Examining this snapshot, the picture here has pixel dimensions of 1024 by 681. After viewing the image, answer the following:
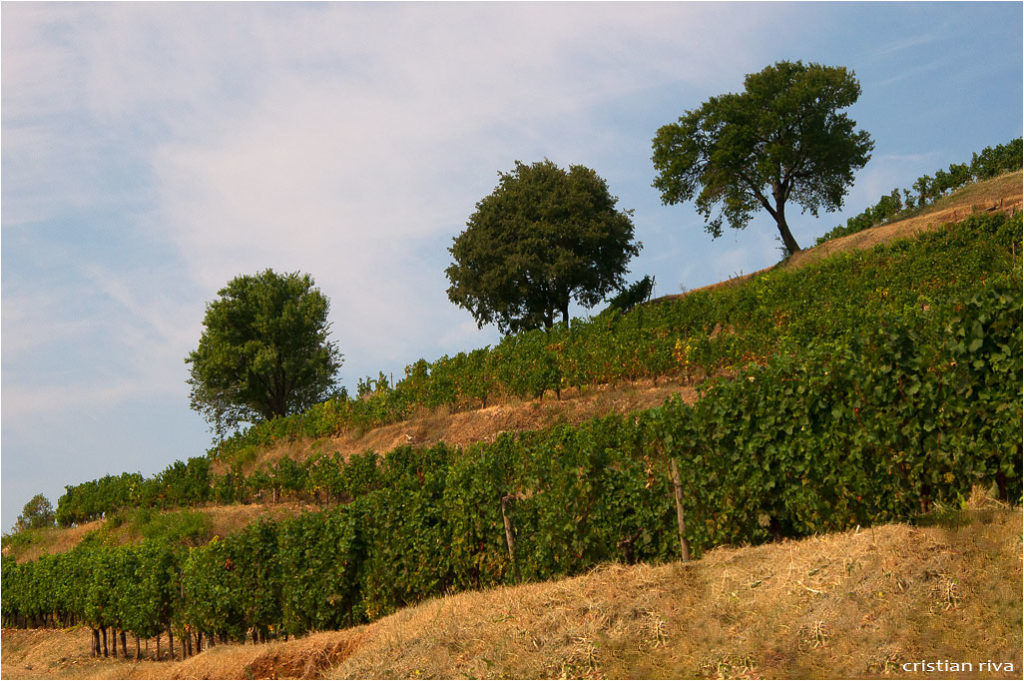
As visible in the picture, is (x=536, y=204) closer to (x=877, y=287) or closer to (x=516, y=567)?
(x=877, y=287)

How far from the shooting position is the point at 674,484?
30.8ft

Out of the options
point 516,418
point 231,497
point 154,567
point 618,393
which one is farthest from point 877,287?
point 231,497

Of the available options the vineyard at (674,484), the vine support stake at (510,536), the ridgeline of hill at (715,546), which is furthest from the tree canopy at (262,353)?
the vine support stake at (510,536)

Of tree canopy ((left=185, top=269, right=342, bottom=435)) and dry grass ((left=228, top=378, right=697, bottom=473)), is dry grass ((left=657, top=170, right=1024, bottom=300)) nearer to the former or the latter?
dry grass ((left=228, top=378, right=697, bottom=473))

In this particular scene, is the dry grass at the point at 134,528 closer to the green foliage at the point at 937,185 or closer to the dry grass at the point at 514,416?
the dry grass at the point at 514,416

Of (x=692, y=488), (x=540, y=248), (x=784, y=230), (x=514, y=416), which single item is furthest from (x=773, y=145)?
(x=692, y=488)

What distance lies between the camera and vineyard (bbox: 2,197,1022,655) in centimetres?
775

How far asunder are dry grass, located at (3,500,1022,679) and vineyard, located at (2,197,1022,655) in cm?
64

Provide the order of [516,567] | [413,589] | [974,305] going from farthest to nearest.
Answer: [413,589], [516,567], [974,305]

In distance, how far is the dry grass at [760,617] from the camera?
20.4 ft

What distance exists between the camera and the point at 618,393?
2220 cm

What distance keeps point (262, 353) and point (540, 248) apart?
52.6 feet

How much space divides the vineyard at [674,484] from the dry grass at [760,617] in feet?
2.09

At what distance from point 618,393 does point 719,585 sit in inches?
574
